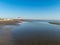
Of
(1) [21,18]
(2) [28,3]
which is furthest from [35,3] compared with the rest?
(1) [21,18]

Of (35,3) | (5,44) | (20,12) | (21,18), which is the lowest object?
(5,44)

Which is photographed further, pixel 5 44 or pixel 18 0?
pixel 18 0

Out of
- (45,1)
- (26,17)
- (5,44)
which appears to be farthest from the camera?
(45,1)

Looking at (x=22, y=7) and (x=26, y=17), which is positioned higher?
(x=22, y=7)

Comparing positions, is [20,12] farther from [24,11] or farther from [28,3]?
[28,3]

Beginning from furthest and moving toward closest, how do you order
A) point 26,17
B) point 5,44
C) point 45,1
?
point 45,1 → point 26,17 → point 5,44

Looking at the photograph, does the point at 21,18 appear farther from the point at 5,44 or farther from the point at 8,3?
the point at 5,44

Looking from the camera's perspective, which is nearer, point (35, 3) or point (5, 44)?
point (5, 44)

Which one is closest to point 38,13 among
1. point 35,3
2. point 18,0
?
point 35,3

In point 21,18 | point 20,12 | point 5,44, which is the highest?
point 20,12
